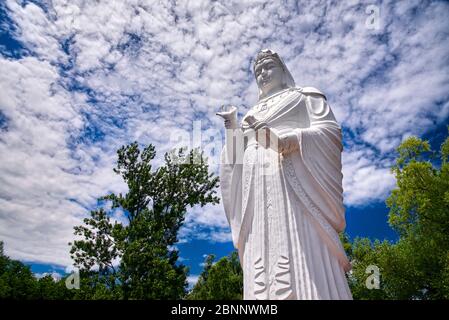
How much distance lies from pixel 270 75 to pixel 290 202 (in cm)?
253

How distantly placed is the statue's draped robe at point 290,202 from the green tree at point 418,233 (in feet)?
26.6

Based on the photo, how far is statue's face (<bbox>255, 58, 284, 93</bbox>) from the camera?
639cm

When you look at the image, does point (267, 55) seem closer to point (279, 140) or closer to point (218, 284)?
point (279, 140)

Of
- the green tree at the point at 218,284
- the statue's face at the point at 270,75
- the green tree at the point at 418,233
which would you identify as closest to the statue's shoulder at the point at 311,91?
the statue's face at the point at 270,75

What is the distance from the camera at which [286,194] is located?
5027 millimetres

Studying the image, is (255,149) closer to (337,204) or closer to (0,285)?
(337,204)

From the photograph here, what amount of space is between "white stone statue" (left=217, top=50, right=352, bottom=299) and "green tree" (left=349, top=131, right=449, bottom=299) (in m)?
8.06

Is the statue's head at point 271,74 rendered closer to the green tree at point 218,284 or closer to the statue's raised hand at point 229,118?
the statue's raised hand at point 229,118

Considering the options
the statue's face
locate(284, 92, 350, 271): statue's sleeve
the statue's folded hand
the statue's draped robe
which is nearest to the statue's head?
the statue's face

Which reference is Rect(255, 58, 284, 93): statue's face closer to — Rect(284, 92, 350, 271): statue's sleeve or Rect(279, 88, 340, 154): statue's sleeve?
Rect(279, 88, 340, 154): statue's sleeve

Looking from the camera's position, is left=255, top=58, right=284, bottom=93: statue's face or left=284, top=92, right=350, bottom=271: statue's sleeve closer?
left=284, top=92, right=350, bottom=271: statue's sleeve

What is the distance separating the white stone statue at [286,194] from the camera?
4.45m

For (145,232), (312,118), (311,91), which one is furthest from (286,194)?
(145,232)
